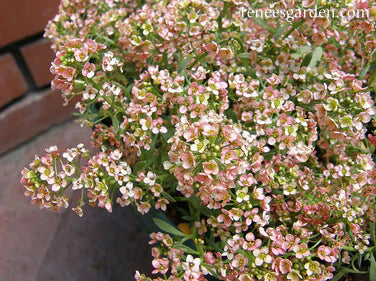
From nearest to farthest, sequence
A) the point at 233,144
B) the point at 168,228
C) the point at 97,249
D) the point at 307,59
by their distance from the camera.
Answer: the point at 233,144 → the point at 168,228 → the point at 307,59 → the point at 97,249

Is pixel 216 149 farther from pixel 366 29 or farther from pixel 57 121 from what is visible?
pixel 57 121

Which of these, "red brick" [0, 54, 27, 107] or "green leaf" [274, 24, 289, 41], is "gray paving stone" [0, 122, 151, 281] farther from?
"green leaf" [274, 24, 289, 41]

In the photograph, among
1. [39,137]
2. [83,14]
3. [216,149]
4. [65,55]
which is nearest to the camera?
[216,149]

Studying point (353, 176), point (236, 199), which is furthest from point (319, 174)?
point (236, 199)

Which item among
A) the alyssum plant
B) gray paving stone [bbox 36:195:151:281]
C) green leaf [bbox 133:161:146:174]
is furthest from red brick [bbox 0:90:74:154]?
green leaf [bbox 133:161:146:174]

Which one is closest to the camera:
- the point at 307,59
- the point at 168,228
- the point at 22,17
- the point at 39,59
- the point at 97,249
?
the point at 168,228

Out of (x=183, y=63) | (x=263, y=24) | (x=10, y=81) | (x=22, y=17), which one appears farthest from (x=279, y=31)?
(x=10, y=81)

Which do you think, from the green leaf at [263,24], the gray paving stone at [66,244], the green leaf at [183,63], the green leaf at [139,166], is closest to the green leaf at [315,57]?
the green leaf at [263,24]

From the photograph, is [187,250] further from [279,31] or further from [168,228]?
[279,31]
